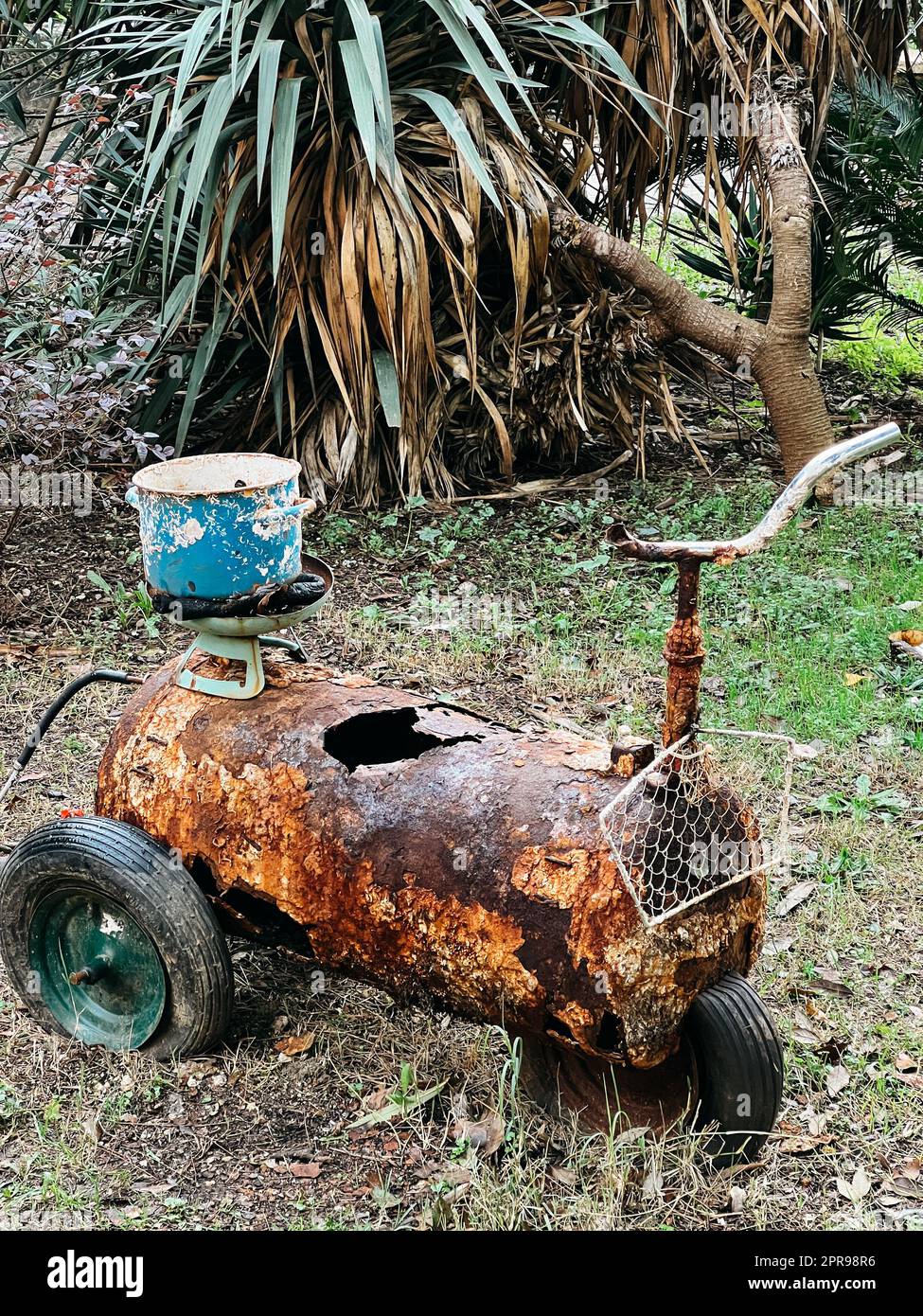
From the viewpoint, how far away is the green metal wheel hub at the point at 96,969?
308 cm

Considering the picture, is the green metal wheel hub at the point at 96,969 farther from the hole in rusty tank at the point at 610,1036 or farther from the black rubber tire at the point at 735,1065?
the black rubber tire at the point at 735,1065

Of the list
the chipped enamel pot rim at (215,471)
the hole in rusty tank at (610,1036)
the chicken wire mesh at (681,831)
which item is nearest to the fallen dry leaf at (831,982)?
the chicken wire mesh at (681,831)

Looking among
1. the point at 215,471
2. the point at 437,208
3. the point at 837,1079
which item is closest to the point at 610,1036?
the point at 837,1079

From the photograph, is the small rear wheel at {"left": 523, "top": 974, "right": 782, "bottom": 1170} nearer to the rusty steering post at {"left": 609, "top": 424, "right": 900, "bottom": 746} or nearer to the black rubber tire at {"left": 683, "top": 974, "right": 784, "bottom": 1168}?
the black rubber tire at {"left": 683, "top": 974, "right": 784, "bottom": 1168}

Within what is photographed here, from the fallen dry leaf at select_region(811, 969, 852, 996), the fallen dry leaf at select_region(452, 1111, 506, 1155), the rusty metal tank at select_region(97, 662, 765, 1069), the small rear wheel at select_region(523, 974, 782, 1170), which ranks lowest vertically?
the fallen dry leaf at select_region(452, 1111, 506, 1155)

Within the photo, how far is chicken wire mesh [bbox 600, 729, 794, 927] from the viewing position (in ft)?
8.07

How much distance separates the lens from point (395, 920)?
2.73 meters

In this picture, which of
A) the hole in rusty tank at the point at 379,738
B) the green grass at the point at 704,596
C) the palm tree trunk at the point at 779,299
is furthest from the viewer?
the palm tree trunk at the point at 779,299

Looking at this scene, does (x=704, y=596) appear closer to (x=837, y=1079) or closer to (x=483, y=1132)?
(x=837, y=1079)

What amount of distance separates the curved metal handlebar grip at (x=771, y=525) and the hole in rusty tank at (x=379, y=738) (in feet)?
2.71

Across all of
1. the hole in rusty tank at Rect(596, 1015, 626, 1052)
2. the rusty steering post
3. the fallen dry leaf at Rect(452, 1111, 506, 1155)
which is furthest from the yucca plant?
the hole in rusty tank at Rect(596, 1015, 626, 1052)
